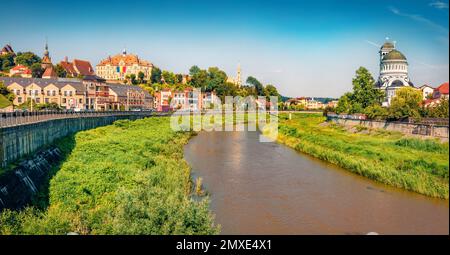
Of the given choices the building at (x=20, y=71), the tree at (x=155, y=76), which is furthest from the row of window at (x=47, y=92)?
the tree at (x=155, y=76)

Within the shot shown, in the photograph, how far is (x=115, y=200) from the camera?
11.9 m

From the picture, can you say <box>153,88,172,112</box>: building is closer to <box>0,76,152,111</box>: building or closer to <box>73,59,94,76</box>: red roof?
<box>0,76,152,111</box>: building

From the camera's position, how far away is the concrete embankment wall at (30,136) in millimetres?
11977

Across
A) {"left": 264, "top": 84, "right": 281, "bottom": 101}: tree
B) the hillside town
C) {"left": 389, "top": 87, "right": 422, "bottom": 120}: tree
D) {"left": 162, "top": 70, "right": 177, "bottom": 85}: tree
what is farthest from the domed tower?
{"left": 389, "top": 87, "right": 422, "bottom": 120}: tree

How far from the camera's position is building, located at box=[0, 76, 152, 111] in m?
46.7

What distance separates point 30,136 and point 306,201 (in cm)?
1109

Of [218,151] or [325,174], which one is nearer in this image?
[325,174]

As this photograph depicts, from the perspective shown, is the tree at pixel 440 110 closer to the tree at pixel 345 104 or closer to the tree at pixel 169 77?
the tree at pixel 345 104

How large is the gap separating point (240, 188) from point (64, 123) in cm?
1351

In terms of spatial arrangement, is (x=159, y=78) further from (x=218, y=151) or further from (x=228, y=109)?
(x=218, y=151)

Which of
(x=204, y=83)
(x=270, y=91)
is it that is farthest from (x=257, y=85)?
(x=204, y=83)

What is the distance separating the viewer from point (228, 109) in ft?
232

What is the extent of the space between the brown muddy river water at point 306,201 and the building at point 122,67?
2817 inches
